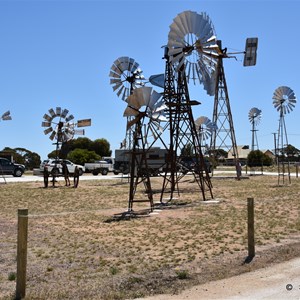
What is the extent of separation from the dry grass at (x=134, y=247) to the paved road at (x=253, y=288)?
0.33 metres

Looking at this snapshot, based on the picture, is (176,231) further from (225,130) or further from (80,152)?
(80,152)

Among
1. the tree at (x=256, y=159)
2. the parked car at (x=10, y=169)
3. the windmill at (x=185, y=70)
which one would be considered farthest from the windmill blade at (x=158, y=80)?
the tree at (x=256, y=159)

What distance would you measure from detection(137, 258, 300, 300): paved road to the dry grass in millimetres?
334

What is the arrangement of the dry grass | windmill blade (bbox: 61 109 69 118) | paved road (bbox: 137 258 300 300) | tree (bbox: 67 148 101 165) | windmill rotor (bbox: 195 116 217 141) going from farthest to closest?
tree (bbox: 67 148 101 165) < windmill rotor (bbox: 195 116 217 141) < windmill blade (bbox: 61 109 69 118) < the dry grass < paved road (bbox: 137 258 300 300)

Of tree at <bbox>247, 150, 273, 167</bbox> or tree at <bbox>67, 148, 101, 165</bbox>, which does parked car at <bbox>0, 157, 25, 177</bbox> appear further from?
tree at <bbox>247, 150, 273, 167</bbox>

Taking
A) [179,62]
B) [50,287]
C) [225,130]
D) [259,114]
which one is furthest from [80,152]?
[50,287]

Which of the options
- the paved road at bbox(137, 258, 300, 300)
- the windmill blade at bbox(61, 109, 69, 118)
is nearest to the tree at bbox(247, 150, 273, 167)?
the windmill blade at bbox(61, 109, 69, 118)

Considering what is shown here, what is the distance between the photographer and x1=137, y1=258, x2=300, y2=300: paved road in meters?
6.69

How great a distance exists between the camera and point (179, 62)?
2009cm

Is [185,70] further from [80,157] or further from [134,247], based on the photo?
[80,157]

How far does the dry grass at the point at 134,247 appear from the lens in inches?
296

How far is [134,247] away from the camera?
10281 millimetres

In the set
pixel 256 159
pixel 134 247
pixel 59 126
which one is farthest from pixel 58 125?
pixel 256 159

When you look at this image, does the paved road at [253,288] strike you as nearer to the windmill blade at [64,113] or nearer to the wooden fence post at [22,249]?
the wooden fence post at [22,249]
